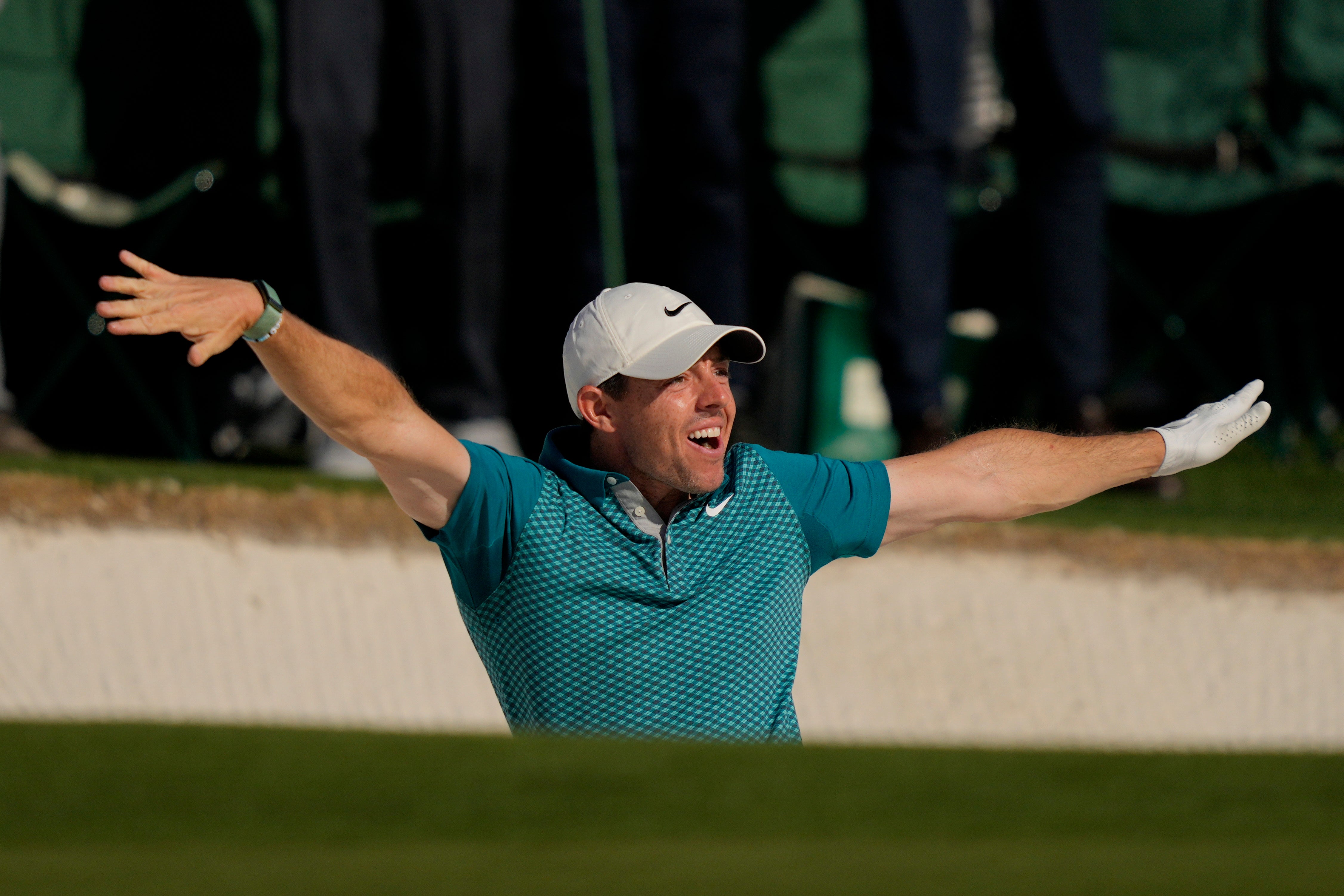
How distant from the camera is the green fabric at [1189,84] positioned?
6.77 metres

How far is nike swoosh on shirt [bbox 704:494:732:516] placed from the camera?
10.0 feet

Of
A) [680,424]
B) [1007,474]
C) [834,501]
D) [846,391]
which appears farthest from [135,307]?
[846,391]

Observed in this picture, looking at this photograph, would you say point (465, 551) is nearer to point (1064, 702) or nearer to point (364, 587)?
point (364, 587)

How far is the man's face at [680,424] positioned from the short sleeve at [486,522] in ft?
0.77

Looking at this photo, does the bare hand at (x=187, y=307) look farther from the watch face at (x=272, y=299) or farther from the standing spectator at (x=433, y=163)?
the standing spectator at (x=433, y=163)

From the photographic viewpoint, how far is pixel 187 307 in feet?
8.17

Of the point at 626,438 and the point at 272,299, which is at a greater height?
the point at 272,299

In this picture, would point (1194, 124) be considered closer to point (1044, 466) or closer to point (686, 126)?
point (686, 126)

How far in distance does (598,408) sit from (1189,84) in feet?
14.6

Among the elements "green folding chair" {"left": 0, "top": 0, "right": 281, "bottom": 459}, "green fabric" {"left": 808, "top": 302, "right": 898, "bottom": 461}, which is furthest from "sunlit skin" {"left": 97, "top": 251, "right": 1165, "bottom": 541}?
"green folding chair" {"left": 0, "top": 0, "right": 281, "bottom": 459}

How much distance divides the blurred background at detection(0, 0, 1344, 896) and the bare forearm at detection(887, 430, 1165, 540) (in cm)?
71

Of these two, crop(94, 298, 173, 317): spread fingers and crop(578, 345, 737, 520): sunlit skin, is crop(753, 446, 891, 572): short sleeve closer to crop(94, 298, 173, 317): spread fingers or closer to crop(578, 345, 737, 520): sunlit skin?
crop(578, 345, 737, 520): sunlit skin

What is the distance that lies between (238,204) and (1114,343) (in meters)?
3.59

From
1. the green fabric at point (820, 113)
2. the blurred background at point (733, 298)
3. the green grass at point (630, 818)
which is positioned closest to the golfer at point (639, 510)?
the green grass at point (630, 818)
